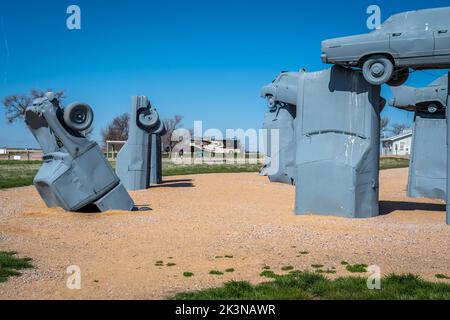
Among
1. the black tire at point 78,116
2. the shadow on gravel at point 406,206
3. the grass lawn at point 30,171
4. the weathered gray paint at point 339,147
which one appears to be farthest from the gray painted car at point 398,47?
the grass lawn at point 30,171

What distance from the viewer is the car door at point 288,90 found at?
2249 centimetres

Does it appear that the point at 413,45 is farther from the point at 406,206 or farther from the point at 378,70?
the point at 406,206

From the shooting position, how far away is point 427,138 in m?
18.1

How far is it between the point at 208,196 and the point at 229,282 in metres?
11.4

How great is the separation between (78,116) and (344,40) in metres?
6.88

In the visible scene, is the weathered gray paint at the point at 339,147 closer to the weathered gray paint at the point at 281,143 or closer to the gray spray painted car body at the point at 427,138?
the gray spray painted car body at the point at 427,138

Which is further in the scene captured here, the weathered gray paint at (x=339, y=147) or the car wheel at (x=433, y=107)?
the car wheel at (x=433, y=107)

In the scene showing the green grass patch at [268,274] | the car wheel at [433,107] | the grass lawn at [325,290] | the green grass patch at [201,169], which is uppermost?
the car wheel at [433,107]

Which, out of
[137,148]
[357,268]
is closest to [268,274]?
[357,268]

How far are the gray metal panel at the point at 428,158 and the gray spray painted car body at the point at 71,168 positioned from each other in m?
11.3

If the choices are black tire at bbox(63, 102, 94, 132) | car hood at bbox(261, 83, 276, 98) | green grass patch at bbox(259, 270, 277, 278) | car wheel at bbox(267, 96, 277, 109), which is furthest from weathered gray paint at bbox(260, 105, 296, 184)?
green grass patch at bbox(259, 270, 277, 278)

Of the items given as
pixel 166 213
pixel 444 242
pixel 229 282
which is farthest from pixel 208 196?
pixel 229 282
